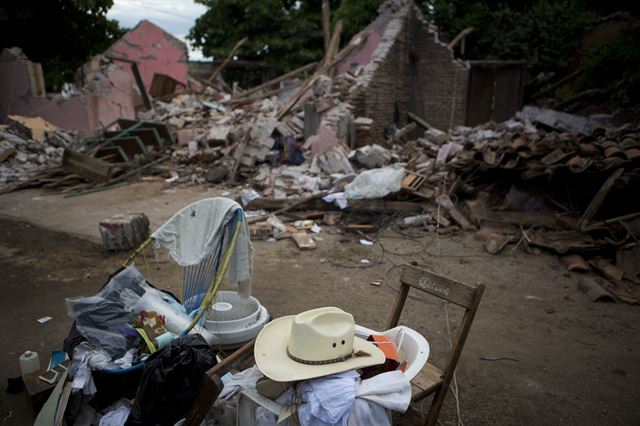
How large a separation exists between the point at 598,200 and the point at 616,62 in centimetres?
693

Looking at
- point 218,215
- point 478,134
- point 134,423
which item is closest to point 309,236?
point 218,215

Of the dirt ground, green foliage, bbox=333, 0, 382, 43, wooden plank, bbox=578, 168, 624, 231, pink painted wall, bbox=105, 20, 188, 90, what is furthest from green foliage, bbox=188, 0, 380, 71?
the dirt ground

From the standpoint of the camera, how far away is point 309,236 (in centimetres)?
679

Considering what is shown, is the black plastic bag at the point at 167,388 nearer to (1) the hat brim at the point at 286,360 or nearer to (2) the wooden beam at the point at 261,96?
(1) the hat brim at the point at 286,360

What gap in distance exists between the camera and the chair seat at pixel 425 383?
244 centimetres

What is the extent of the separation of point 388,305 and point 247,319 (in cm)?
198

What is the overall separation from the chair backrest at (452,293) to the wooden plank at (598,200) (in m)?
4.46

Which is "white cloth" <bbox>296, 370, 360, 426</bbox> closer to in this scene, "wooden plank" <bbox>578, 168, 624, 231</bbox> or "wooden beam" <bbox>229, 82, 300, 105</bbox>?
"wooden plank" <bbox>578, 168, 624, 231</bbox>

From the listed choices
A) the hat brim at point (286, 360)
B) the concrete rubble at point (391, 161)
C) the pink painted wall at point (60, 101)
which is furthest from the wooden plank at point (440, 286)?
the pink painted wall at point (60, 101)

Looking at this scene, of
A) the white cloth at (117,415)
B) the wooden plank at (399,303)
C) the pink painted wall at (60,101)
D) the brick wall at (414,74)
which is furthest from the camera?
the pink painted wall at (60,101)

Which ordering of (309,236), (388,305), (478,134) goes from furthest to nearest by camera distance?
(478,134), (309,236), (388,305)

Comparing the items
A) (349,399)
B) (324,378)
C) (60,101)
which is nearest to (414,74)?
(60,101)

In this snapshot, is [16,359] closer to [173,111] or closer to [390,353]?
[390,353]

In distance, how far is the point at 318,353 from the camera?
7.36ft
